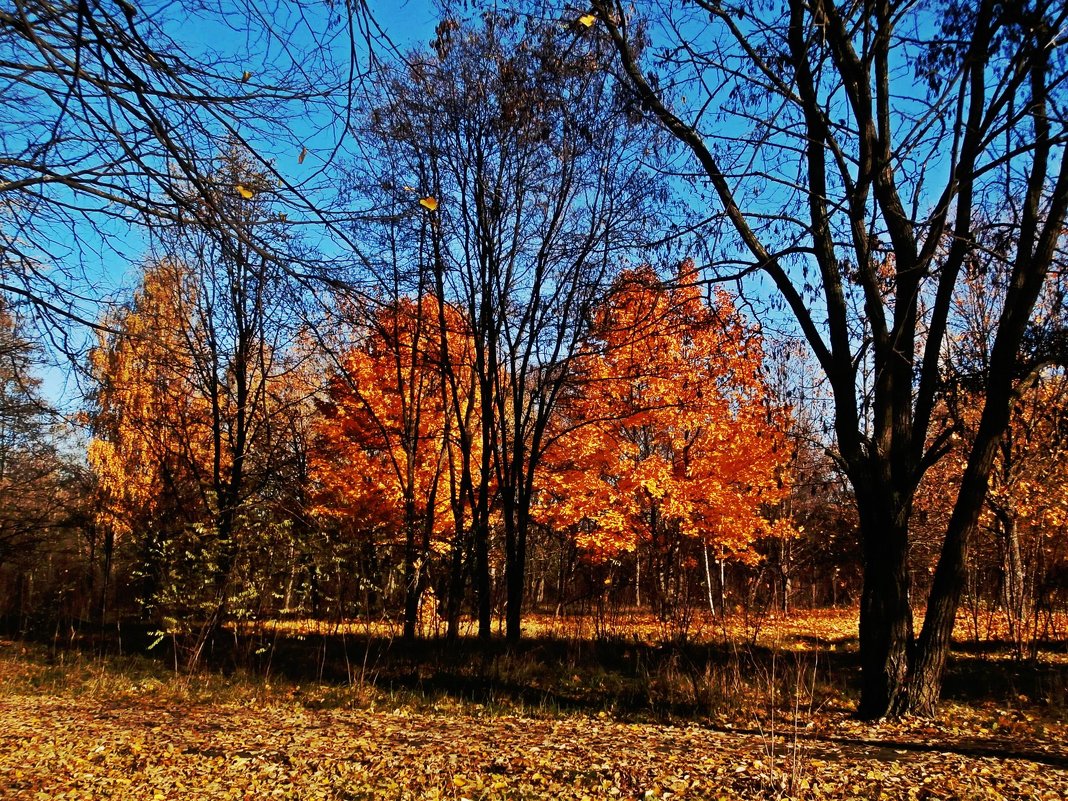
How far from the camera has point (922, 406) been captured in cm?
704

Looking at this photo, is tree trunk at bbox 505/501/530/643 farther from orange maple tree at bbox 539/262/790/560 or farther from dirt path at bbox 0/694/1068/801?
dirt path at bbox 0/694/1068/801

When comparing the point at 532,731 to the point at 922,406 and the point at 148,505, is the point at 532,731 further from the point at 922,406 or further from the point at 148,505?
the point at 148,505

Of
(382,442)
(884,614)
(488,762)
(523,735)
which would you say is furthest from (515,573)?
Answer: (488,762)

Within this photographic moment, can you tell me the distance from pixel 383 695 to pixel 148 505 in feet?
39.8

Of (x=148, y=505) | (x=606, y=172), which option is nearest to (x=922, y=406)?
(x=606, y=172)

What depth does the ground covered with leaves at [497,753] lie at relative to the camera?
4.56 m

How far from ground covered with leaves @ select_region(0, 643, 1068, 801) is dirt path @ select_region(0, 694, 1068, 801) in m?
0.02

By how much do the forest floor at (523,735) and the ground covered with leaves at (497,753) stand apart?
0.06ft

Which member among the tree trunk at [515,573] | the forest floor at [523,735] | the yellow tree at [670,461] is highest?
the yellow tree at [670,461]

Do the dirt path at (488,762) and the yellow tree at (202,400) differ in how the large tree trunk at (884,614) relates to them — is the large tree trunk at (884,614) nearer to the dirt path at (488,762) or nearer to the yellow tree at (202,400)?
the dirt path at (488,762)

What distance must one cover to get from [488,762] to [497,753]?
10.6 inches

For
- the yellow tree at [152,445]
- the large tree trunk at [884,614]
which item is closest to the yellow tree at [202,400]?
the yellow tree at [152,445]

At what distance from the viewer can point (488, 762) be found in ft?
16.8

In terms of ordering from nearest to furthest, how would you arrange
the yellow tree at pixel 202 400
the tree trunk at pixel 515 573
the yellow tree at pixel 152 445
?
the yellow tree at pixel 202 400 → the tree trunk at pixel 515 573 → the yellow tree at pixel 152 445
